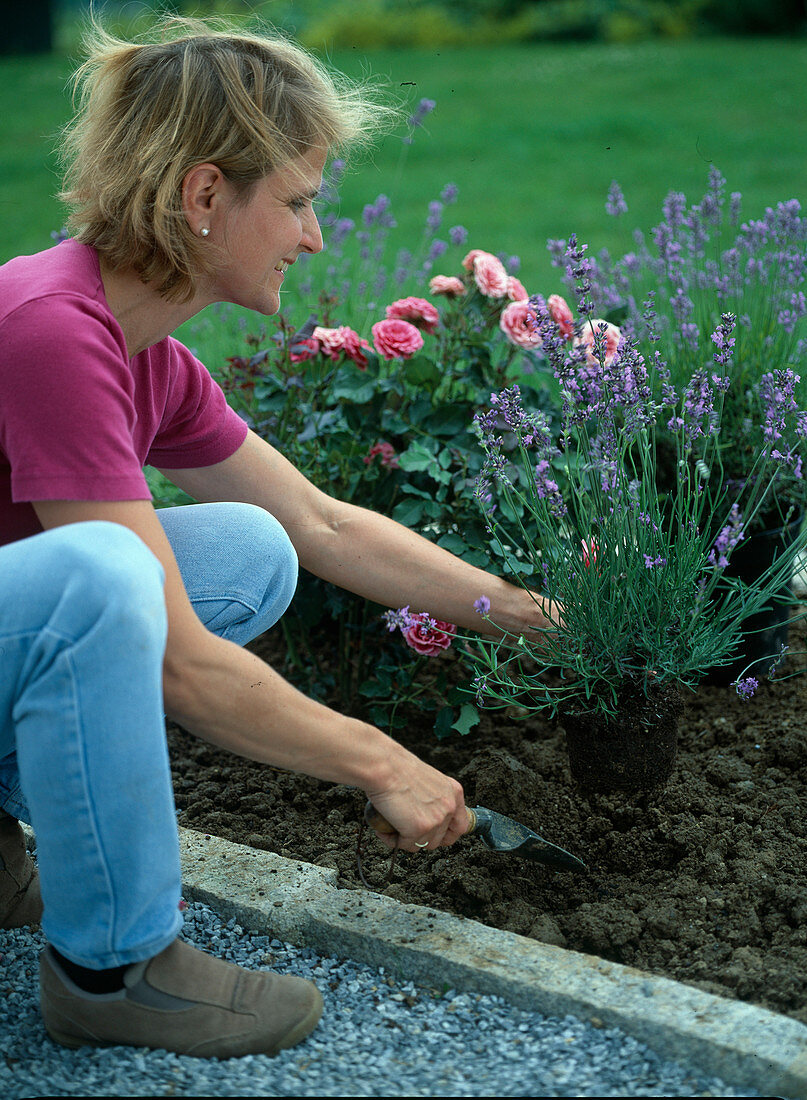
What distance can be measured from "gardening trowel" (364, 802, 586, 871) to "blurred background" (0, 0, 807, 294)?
12.7ft

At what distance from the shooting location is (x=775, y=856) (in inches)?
76.0

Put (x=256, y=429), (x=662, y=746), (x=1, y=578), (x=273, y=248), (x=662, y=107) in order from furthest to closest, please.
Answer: (x=662, y=107) < (x=256, y=429) < (x=662, y=746) < (x=273, y=248) < (x=1, y=578)

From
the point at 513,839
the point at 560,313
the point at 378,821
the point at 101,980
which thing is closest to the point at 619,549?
the point at 513,839

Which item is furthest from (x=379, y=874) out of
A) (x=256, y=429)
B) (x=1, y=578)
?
(x=256, y=429)

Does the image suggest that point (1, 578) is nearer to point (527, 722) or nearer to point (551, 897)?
point (551, 897)

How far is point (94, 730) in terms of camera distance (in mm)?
1417

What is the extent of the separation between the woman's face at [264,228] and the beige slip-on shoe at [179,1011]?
40.2 inches

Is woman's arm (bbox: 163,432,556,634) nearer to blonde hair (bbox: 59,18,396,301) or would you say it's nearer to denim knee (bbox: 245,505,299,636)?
denim knee (bbox: 245,505,299,636)

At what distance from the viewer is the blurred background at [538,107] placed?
7.59m

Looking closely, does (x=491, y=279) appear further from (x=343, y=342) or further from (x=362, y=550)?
(x=362, y=550)

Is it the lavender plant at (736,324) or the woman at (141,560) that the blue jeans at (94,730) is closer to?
the woman at (141,560)

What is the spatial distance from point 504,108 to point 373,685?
9538 millimetres

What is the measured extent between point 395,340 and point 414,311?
15 cm

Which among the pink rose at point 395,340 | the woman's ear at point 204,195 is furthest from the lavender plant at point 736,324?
the woman's ear at point 204,195
